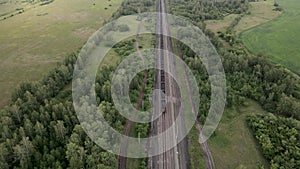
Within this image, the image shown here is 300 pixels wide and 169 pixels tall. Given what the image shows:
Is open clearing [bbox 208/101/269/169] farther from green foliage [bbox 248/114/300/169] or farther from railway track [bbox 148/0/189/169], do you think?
railway track [bbox 148/0/189/169]

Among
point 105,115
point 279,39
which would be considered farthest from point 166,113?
point 279,39

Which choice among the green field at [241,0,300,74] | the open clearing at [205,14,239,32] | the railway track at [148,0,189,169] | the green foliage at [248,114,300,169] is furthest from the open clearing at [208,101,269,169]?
the open clearing at [205,14,239,32]

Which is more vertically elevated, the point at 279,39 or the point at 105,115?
the point at 105,115

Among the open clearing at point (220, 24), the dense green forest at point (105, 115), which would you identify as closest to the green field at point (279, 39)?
the open clearing at point (220, 24)

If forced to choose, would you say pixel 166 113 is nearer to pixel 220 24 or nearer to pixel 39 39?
pixel 220 24

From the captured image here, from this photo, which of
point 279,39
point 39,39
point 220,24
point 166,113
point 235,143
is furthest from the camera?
point 220,24

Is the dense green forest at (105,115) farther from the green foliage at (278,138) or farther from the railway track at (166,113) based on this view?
the railway track at (166,113)
